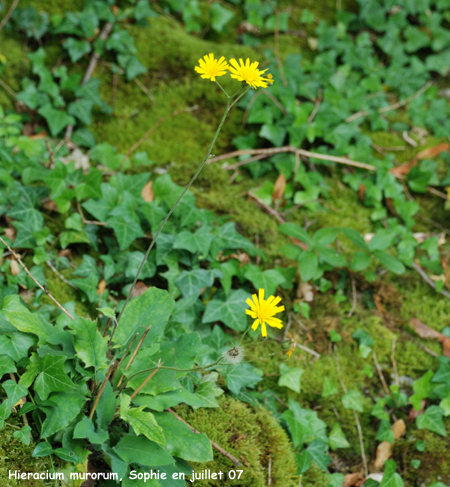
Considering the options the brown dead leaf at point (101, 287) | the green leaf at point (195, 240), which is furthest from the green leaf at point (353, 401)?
the brown dead leaf at point (101, 287)

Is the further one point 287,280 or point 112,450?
point 287,280

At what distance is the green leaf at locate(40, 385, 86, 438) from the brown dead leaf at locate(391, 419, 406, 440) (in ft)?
5.99

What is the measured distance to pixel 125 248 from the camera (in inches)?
97.7

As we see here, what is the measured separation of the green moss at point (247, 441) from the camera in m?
1.81

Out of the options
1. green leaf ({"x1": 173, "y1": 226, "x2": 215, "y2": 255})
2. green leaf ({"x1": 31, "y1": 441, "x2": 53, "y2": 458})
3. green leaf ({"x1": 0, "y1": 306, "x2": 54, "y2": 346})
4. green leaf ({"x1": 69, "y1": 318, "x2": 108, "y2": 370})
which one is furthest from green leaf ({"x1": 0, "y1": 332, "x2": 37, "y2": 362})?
green leaf ({"x1": 173, "y1": 226, "x2": 215, "y2": 255})

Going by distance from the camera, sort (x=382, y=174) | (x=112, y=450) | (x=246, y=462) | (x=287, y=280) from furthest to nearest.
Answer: (x=382, y=174) → (x=287, y=280) → (x=246, y=462) → (x=112, y=450)

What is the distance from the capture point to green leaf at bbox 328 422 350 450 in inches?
90.8

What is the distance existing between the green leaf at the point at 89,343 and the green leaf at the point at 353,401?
4.81 ft

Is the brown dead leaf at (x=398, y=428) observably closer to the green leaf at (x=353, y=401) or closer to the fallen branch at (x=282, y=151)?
the green leaf at (x=353, y=401)

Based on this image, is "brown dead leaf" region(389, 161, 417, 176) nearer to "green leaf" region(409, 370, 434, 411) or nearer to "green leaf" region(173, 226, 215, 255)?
"green leaf" region(409, 370, 434, 411)

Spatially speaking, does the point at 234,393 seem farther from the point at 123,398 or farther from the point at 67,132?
the point at 67,132

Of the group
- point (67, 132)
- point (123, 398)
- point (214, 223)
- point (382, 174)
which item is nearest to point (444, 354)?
point (382, 174)

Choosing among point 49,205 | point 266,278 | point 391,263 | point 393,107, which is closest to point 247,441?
point 266,278

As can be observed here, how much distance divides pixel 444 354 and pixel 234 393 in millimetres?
1581
